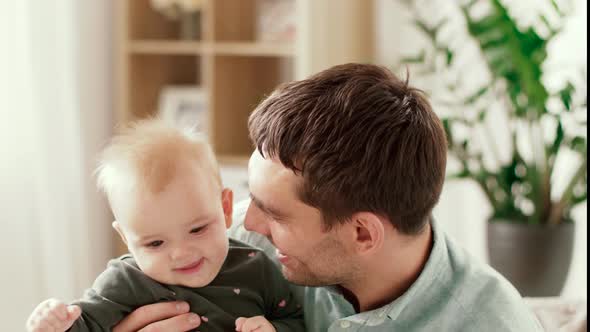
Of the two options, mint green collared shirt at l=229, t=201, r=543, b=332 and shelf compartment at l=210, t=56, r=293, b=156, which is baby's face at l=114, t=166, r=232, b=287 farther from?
shelf compartment at l=210, t=56, r=293, b=156

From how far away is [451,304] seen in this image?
1.60 meters

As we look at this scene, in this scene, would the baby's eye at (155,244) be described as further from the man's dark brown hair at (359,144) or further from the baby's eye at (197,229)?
the man's dark brown hair at (359,144)

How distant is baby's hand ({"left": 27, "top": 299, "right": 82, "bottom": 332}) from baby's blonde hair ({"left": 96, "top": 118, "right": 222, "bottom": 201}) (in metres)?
0.22

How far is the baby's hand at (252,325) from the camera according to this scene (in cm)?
158

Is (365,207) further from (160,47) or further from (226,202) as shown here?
(160,47)

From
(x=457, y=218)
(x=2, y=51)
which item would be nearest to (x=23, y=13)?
(x=2, y=51)

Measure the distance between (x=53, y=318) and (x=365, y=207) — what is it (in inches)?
22.7

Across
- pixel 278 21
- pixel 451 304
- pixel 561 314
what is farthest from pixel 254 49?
pixel 451 304

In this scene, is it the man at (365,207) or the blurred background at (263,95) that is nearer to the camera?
the man at (365,207)

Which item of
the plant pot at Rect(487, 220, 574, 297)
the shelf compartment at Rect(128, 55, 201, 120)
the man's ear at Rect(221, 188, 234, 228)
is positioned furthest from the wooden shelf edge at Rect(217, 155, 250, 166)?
the man's ear at Rect(221, 188, 234, 228)

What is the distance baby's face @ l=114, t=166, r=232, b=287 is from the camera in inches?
62.6

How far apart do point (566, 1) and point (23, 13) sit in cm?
205

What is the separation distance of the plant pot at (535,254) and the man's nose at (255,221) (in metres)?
1.88

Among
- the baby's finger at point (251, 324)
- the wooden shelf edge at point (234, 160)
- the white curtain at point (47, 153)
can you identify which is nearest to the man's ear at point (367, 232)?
the baby's finger at point (251, 324)
